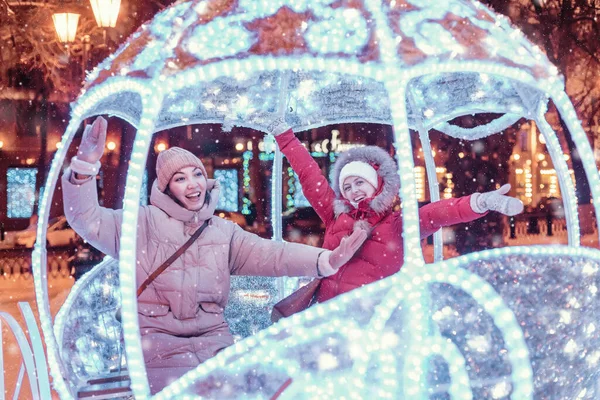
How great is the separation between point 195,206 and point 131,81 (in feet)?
2.94

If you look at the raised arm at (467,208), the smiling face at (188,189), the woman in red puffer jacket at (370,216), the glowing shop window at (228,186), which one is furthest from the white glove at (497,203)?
the glowing shop window at (228,186)

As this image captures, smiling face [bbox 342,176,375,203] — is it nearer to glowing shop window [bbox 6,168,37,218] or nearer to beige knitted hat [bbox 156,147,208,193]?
beige knitted hat [bbox 156,147,208,193]

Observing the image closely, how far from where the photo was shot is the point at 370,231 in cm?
429

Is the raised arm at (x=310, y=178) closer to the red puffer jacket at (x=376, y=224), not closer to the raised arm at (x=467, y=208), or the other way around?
the red puffer jacket at (x=376, y=224)

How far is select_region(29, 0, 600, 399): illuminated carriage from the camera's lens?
3.04 metres

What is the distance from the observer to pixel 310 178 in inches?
190

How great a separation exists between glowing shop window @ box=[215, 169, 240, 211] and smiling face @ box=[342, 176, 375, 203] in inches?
520

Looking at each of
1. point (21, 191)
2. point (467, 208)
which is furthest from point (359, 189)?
point (21, 191)

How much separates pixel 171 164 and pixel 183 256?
0.46 metres

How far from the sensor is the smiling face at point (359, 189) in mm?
4430

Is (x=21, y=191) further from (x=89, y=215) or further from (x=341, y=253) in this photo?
(x=341, y=253)

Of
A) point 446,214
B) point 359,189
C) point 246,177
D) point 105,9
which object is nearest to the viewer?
point 446,214

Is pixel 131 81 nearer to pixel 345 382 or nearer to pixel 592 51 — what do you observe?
pixel 345 382

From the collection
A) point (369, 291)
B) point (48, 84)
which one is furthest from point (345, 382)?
point (48, 84)
